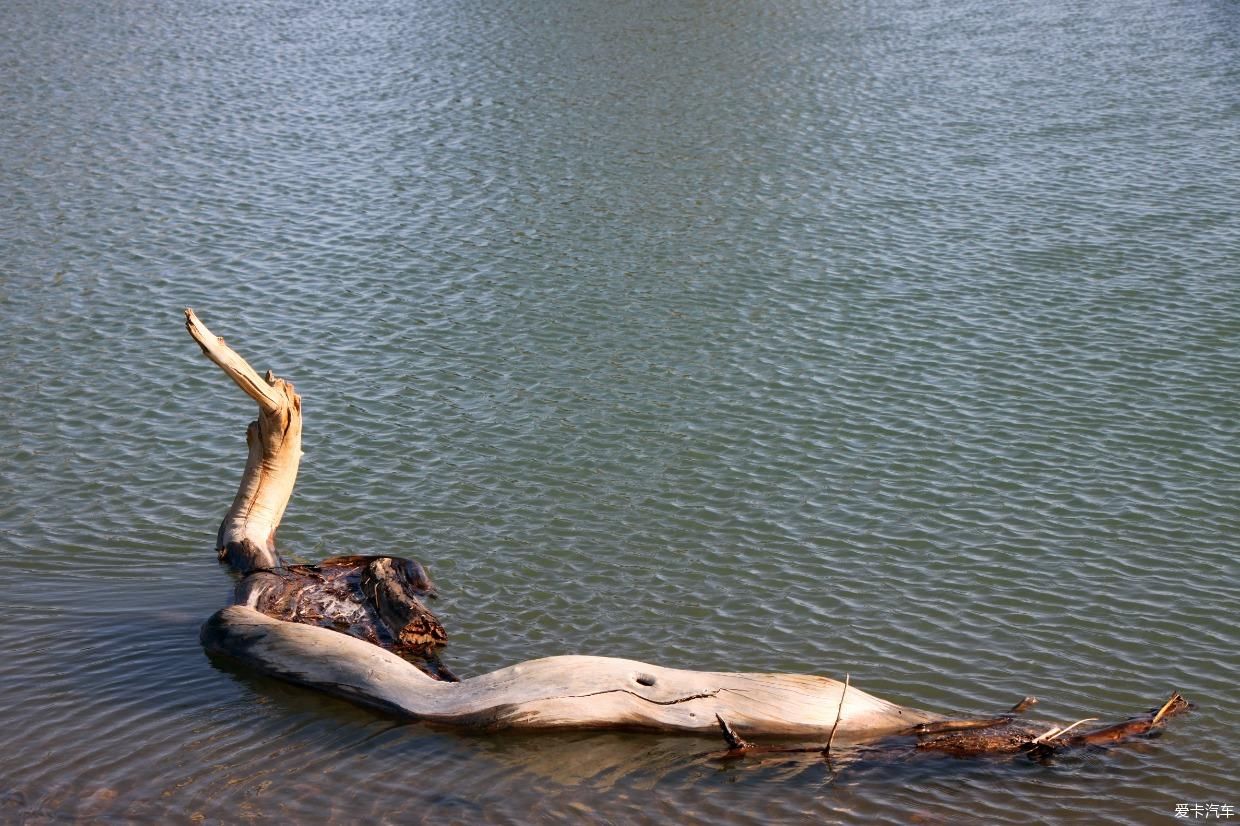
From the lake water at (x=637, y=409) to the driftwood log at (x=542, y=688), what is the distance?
235 mm

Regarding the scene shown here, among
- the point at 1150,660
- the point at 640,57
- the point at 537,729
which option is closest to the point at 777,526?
the point at 1150,660

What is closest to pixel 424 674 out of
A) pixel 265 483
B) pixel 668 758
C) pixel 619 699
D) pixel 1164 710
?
pixel 619 699

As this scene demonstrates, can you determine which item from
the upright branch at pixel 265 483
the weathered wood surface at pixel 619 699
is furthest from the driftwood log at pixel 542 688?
the upright branch at pixel 265 483

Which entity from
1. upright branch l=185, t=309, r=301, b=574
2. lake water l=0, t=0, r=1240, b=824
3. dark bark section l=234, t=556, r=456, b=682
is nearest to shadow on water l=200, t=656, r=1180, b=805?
lake water l=0, t=0, r=1240, b=824

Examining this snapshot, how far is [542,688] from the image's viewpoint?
10.9 metres

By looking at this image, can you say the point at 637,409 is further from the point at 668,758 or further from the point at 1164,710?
the point at 1164,710

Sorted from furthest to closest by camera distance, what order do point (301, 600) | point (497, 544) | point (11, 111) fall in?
point (11, 111) < point (497, 544) < point (301, 600)

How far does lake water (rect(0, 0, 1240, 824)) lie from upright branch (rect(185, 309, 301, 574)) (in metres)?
0.64

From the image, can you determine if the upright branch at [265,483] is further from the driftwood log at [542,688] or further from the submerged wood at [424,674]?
the driftwood log at [542,688]

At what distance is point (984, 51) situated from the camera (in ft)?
139

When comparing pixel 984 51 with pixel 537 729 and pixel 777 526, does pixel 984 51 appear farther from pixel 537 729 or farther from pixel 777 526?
pixel 537 729

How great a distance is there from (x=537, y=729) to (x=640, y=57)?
1380 inches

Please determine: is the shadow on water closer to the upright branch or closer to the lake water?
the lake water

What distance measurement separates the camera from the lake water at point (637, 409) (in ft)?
35.1
